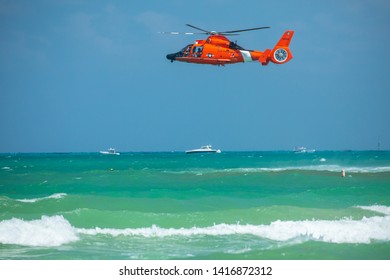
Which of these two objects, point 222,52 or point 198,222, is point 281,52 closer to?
point 222,52

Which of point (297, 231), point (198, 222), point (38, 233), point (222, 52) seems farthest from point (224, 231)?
point (222, 52)

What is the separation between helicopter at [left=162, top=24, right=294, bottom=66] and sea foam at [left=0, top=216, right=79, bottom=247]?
386 cm

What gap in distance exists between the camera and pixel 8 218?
346 inches

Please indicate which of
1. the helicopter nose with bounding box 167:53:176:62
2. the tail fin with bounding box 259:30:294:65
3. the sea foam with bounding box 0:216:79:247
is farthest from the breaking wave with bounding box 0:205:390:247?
the helicopter nose with bounding box 167:53:176:62

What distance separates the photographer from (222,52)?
993 centimetres

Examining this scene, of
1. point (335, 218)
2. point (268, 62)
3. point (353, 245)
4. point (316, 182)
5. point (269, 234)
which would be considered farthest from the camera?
point (316, 182)

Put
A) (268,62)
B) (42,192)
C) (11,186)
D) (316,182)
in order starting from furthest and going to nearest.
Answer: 1. (316,182)
2. (11,186)
3. (42,192)
4. (268,62)

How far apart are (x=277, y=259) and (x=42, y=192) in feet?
24.2

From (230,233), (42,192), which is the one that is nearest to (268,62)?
(230,233)

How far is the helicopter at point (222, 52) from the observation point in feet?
32.2

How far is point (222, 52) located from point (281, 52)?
1074 millimetres

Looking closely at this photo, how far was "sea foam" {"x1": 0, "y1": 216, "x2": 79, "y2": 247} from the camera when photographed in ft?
23.7

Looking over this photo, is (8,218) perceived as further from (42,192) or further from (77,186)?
(77,186)

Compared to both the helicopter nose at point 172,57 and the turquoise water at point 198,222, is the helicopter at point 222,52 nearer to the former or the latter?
the helicopter nose at point 172,57
